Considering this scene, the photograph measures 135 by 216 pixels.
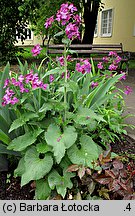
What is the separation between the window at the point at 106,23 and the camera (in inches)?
733

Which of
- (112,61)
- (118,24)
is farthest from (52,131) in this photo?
(118,24)

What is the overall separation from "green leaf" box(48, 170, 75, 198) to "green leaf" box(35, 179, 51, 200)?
2.8 inches

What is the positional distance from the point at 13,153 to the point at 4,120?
0.29 metres

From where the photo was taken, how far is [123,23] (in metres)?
16.2

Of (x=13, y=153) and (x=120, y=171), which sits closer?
(x=120, y=171)

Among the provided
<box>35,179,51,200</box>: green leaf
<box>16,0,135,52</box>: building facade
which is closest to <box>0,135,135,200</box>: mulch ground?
<box>35,179,51,200</box>: green leaf

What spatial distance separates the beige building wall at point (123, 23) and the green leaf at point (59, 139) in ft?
45.3

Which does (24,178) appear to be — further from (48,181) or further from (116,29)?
(116,29)

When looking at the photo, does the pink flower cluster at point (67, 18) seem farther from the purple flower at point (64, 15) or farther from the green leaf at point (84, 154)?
the green leaf at point (84, 154)

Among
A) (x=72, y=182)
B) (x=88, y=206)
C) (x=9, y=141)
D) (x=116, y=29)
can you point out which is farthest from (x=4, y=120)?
(x=116, y=29)

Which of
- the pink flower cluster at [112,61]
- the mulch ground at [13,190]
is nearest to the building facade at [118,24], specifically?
the pink flower cluster at [112,61]

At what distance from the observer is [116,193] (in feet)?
7.06

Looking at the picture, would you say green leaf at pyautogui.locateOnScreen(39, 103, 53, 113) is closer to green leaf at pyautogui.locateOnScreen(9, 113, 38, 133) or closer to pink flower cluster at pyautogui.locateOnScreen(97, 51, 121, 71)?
green leaf at pyautogui.locateOnScreen(9, 113, 38, 133)

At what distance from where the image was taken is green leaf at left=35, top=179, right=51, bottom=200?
2.16 metres
